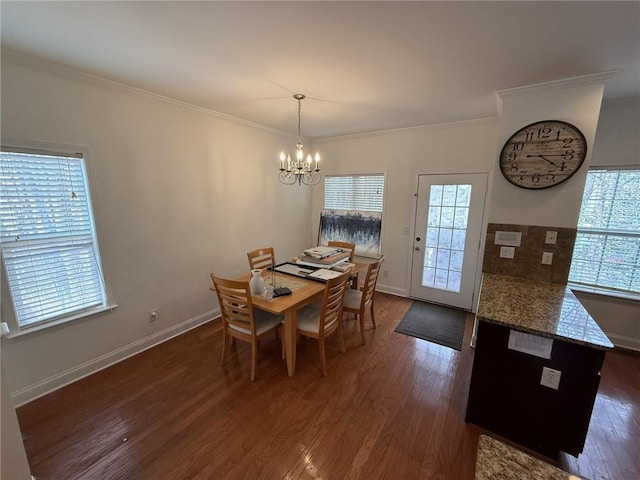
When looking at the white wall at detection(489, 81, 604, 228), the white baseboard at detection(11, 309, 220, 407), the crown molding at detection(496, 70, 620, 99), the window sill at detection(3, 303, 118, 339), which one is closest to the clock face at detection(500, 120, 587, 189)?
the white wall at detection(489, 81, 604, 228)

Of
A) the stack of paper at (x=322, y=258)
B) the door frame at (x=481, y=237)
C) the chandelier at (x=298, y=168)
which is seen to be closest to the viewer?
the chandelier at (x=298, y=168)

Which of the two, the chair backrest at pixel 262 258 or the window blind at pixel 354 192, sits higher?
the window blind at pixel 354 192

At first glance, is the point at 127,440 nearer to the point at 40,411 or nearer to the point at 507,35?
the point at 40,411

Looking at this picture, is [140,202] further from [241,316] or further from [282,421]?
[282,421]

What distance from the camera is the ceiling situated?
1355mm

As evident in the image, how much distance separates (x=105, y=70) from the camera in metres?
2.06

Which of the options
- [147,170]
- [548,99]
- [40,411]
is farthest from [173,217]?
[548,99]

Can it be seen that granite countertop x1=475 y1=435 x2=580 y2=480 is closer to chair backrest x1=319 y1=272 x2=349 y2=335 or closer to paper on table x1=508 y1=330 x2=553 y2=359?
paper on table x1=508 y1=330 x2=553 y2=359

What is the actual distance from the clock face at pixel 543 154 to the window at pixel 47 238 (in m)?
3.70

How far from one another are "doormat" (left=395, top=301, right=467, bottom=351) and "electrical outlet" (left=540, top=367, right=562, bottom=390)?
1.22 m

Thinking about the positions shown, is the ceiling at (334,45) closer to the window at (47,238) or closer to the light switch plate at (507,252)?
the window at (47,238)

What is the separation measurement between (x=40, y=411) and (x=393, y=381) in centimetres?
275

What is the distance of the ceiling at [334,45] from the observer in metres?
1.36

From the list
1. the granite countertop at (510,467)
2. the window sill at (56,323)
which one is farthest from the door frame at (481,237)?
the window sill at (56,323)
